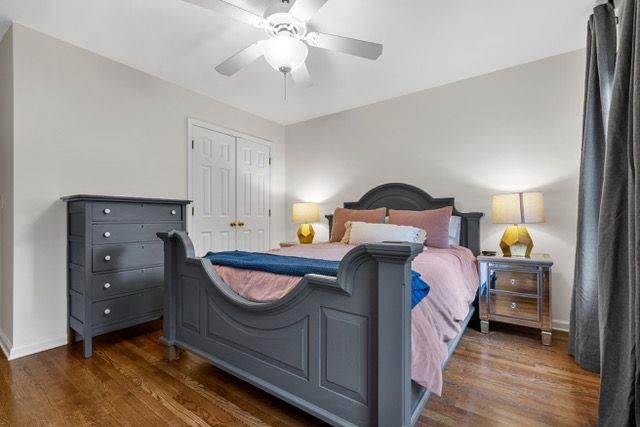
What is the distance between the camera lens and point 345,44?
76.3 inches

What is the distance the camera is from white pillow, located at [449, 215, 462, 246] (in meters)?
2.90

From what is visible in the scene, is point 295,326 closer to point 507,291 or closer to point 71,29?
point 507,291

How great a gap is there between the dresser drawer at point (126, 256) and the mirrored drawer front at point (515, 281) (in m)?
2.89

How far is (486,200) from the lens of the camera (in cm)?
295

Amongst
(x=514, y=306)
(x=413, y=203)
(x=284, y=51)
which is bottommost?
(x=514, y=306)

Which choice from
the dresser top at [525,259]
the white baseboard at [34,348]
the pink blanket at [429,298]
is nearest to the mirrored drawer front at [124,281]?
the white baseboard at [34,348]

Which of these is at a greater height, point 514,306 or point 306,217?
point 306,217

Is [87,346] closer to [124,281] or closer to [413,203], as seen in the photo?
[124,281]

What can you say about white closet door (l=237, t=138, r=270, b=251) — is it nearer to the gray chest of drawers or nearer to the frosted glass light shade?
the gray chest of drawers

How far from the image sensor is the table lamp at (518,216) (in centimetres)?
242

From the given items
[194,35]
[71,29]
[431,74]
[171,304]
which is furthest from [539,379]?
[71,29]

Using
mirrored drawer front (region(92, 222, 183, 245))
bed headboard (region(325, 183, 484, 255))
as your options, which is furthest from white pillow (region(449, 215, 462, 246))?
mirrored drawer front (region(92, 222, 183, 245))

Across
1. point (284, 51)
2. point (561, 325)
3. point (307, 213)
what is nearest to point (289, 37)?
point (284, 51)

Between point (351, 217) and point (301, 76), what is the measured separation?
5.07 feet
